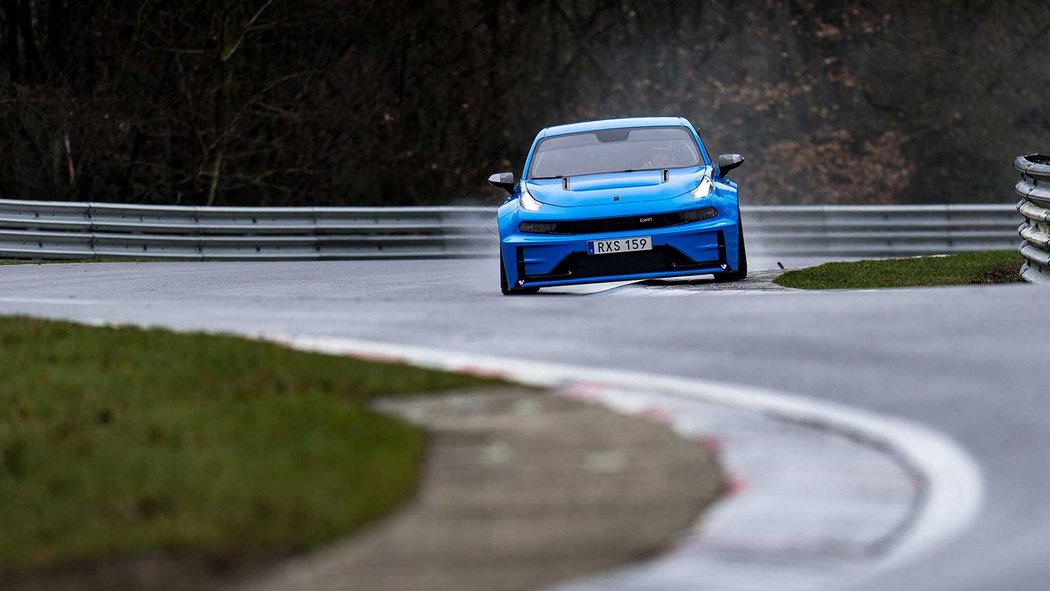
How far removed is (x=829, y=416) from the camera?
7.49 metres

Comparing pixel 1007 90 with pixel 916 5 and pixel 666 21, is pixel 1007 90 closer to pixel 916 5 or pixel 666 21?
pixel 916 5

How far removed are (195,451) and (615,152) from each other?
935 centimetres

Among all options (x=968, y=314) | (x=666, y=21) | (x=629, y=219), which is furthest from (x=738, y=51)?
(x=968, y=314)

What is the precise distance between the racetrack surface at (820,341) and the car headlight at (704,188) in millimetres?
1131

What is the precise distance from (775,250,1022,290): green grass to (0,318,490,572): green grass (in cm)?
786

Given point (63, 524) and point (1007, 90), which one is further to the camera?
point (1007, 90)

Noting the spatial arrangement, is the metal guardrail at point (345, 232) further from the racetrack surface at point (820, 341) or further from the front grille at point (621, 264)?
the front grille at point (621, 264)

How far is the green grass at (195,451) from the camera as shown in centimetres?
573

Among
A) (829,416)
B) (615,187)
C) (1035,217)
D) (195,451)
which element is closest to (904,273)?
(1035,217)

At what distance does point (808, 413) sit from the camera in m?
7.56

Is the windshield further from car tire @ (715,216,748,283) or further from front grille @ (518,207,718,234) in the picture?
front grille @ (518,207,718,234)

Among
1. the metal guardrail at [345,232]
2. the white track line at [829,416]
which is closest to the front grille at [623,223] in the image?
the white track line at [829,416]

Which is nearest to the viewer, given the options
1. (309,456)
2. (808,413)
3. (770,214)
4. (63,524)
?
(63,524)

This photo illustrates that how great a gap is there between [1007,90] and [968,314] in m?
33.0
